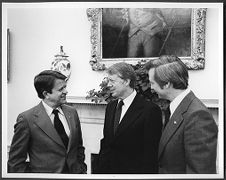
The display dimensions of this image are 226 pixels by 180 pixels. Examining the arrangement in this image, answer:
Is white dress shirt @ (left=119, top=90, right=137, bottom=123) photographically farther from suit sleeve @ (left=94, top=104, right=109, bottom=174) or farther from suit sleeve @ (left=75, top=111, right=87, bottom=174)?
suit sleeve @ (left=75, top=111, right=87, bottom=174)

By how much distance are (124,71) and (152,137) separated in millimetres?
599

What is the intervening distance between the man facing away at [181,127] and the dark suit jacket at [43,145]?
71 cm

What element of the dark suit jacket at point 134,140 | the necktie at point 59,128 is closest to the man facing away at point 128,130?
the dark suit jacket at point 134,140

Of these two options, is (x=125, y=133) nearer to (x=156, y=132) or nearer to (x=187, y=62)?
(x=156, y=132)

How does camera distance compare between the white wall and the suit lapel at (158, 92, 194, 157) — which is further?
the white wall

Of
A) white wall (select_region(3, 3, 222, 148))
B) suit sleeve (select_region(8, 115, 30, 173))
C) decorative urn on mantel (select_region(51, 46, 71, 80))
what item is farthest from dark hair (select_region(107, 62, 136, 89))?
suit sleeve (select_region(8, 115, 30, 173))

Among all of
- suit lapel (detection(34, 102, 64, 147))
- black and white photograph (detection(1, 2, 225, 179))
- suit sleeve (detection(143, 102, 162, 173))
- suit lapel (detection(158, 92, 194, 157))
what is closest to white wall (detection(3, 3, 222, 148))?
black and white photograph (detection(1, 2, 225, 179))

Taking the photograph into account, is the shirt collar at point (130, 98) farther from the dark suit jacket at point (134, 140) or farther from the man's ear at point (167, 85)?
the man's ear at point (167, 85)

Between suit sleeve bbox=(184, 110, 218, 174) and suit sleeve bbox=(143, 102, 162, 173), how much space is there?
236 millimetres

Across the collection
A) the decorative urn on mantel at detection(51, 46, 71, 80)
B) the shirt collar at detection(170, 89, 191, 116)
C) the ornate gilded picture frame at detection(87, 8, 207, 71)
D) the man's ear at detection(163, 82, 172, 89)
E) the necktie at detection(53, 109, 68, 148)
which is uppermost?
the ornate gilded picture frame at detection(87, 8, 207, 71)

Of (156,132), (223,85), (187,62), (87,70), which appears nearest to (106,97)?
(87,70)

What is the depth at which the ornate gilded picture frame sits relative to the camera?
9.76 feet

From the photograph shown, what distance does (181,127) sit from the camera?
2902mm

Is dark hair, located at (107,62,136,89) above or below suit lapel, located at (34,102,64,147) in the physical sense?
above
